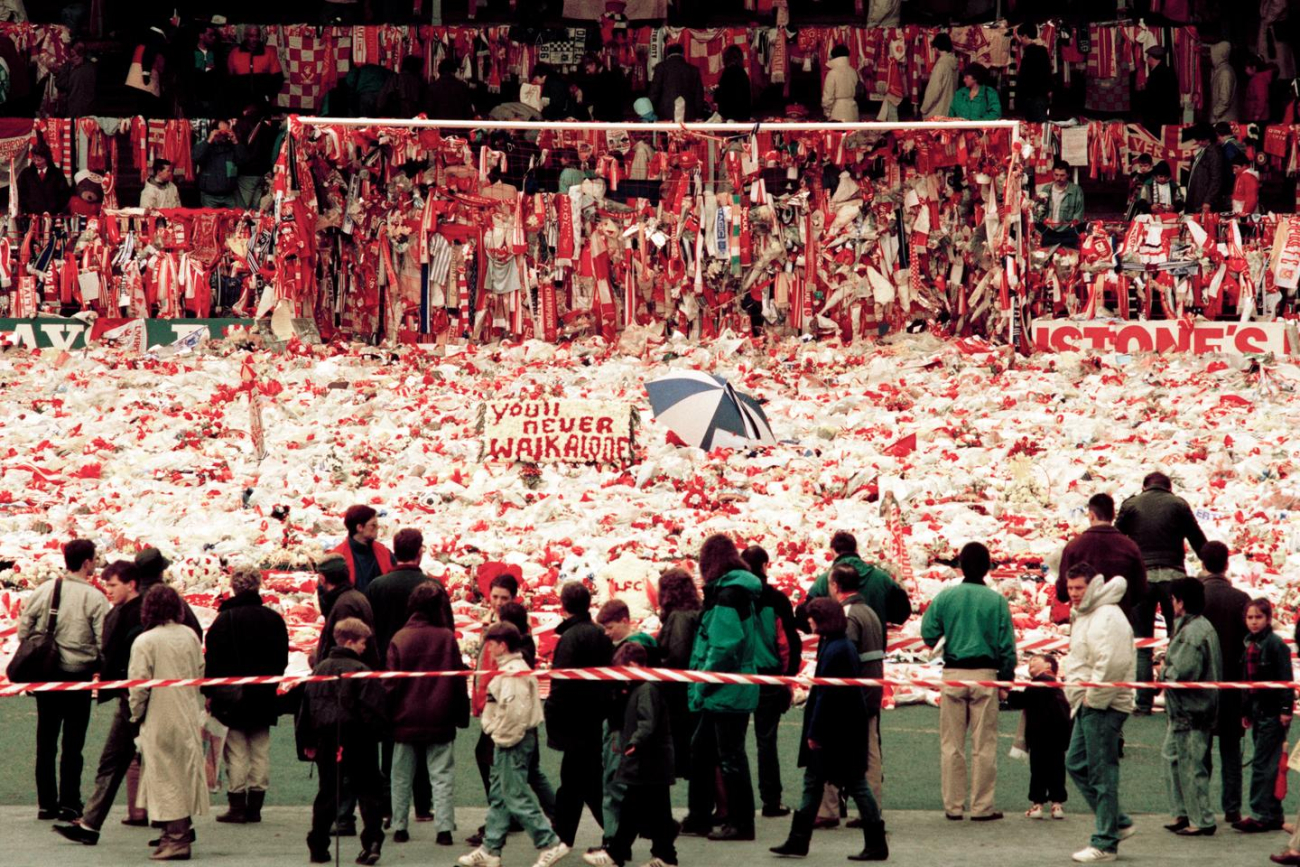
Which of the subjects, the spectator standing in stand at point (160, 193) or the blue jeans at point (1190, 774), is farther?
the spectator standing in stand at point (160, 193)

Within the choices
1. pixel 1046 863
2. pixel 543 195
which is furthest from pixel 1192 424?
pixel 1046 863

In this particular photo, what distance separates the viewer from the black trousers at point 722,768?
443 inches

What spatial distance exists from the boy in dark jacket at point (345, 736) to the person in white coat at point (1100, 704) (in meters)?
3.62

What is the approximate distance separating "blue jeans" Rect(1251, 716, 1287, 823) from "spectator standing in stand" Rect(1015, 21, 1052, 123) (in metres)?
18.8

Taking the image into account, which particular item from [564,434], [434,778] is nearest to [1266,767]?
[434,778]

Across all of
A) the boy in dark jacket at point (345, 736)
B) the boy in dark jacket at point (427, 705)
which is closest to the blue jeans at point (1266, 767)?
the boy in dark jacket at point (427, 705)

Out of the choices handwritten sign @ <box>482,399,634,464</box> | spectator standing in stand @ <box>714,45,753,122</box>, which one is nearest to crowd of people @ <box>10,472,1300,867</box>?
handwritten sign @ <box>482,399,634,464</box>

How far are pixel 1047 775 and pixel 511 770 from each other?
318 cm

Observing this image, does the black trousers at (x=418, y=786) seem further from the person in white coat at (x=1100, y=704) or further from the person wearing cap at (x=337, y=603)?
the person in white coat at (x=1100, y=704)

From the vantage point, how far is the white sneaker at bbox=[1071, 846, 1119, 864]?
10930mm

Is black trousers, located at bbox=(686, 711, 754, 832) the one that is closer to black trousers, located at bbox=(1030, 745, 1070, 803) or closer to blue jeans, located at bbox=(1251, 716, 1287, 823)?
black trousers, located at bbox=(1030, 745, 1070, 803)

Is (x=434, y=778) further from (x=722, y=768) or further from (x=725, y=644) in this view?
(x=725, y=644)

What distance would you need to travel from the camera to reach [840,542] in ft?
40.2

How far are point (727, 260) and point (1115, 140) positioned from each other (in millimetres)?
6496
